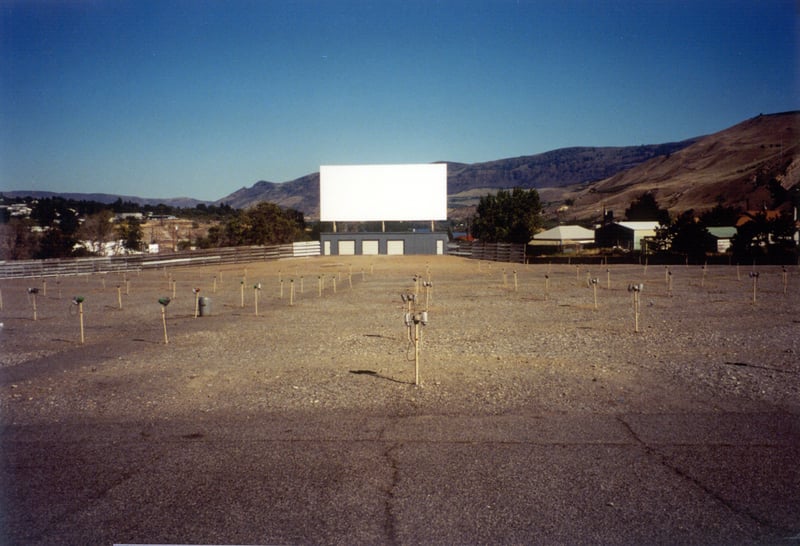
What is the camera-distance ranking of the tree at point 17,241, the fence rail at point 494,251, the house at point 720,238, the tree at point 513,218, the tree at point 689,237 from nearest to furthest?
the tree at point 689,237 < the fence rail at point 494,251 < the tree at point 17,241 < the house at point 720,238 < the tree at point 513,218

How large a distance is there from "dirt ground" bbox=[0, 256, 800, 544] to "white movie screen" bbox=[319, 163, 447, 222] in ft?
134

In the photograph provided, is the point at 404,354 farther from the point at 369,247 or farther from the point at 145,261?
the point at 369,247

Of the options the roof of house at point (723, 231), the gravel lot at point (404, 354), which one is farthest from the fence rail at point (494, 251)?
the roof of house at point (723, 231)

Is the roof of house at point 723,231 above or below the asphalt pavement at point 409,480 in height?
above

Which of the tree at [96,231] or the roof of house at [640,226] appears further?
the roof of house at [640,226]

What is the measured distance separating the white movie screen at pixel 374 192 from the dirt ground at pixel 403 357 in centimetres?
4096

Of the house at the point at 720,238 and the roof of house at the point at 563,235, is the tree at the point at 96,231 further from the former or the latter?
the house at the point at 720,238

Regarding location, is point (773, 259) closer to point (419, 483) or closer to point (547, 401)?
point (547, 401)

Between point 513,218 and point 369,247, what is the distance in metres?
16.7

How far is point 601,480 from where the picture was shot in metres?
6.02

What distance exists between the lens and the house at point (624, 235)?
7304 cm

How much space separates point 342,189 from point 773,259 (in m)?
41.3

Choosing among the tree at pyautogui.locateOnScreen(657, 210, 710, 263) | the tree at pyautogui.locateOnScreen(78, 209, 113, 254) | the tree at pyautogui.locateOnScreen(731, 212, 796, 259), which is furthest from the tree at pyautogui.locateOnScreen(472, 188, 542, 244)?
the tree at pyautogui.locateOnScreen(78, 209, 113, 254)

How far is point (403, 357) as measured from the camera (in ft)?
40.4
